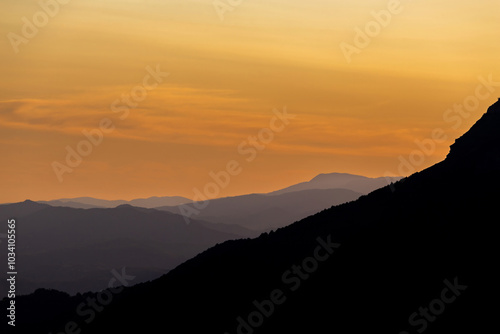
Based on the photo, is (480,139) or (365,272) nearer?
(365,272)

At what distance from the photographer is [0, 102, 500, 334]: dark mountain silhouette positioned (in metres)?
63.4

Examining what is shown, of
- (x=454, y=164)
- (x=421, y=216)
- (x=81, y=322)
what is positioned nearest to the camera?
(x=421, y=216)

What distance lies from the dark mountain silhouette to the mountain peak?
A: 17 cm

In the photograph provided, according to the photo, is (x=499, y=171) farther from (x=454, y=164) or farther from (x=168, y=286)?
(x=168, y=286)

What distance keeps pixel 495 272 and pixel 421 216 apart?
15.7 metres

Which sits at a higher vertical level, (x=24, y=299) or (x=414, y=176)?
(x=24, y=299)

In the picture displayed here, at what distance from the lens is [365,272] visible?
7250 cm

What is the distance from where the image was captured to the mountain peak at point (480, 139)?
279 ft

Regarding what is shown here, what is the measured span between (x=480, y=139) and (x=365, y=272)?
85.5ft

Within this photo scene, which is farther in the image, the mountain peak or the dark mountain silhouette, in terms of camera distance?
the mountain peak

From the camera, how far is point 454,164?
8756cm

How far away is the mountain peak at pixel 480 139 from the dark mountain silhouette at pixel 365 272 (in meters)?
0.17

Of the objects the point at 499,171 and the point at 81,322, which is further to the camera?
the point at 81,322

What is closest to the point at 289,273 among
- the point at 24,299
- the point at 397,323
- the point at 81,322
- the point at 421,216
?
the point at 421,216
